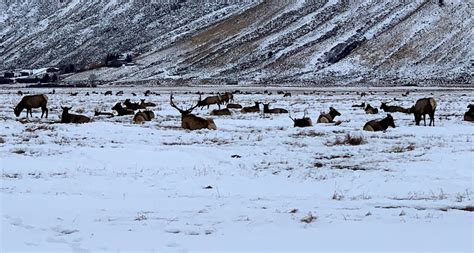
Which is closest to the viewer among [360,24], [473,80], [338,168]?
[338,168]

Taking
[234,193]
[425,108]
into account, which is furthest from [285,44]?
[234,193]

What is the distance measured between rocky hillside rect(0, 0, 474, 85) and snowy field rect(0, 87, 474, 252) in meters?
91.8

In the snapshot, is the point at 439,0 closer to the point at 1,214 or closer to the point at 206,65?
the point at 206,65

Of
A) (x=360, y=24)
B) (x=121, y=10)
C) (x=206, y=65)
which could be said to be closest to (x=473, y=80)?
(x=360, y=24)

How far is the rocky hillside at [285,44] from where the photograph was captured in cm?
11725

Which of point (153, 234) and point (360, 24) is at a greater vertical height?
point (360, 24)

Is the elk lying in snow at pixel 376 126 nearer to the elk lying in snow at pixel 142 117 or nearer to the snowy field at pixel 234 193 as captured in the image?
the snowy field at pixel 234 193

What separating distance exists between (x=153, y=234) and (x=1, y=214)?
2310 mm

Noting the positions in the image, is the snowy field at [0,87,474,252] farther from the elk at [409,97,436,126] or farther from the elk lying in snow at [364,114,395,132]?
the elk at [409,97,436,126]

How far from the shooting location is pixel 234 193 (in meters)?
9.77

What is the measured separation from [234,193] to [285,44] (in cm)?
12981

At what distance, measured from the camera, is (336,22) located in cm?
14175

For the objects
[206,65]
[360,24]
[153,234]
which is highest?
→ [360,24]

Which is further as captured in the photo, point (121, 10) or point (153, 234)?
point (121, 10)
